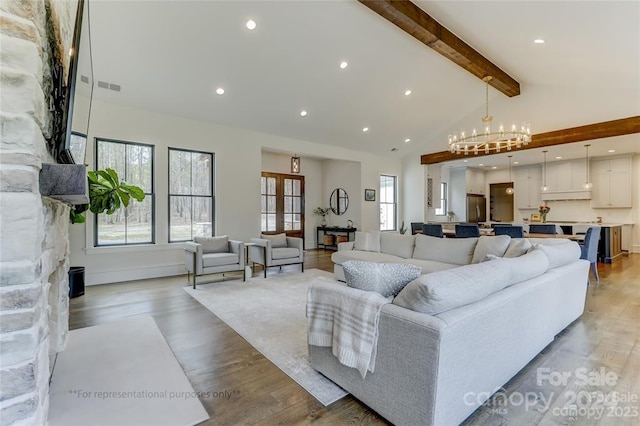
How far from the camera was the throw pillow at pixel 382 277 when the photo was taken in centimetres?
196

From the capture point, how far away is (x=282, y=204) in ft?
28.8

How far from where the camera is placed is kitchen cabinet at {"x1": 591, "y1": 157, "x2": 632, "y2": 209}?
322 inches

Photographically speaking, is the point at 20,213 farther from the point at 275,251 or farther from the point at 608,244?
the point at 608,244

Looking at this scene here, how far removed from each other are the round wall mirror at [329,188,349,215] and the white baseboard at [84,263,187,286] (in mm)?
5005

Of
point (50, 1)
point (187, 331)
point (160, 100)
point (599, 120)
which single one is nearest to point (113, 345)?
point (187, 331)

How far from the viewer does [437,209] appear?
34.3ft

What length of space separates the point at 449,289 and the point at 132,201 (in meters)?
5.48

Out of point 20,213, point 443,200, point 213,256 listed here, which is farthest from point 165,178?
point 443,200

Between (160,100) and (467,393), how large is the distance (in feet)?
18.9

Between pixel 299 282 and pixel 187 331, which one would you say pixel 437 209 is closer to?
pixel 299 282

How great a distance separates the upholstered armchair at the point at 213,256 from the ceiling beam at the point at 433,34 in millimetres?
4014

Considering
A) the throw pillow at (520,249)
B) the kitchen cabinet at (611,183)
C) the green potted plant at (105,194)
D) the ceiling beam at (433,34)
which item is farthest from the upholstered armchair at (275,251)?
the kitchen cabinet at (611,183)

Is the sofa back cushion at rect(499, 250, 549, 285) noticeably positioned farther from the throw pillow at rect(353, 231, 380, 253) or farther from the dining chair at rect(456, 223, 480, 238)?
the dining chair at rect(456, 223, 480, 238)

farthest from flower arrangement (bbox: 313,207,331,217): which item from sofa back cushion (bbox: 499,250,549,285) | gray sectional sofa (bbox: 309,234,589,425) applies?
gray sectional sofa (bbox: 309,234,589,425)
